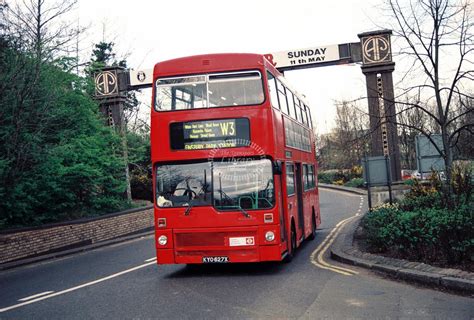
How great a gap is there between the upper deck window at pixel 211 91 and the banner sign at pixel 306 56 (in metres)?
18.4

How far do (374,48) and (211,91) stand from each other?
20.3 meters

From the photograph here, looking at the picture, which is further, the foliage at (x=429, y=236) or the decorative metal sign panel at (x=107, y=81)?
the decorative metal sign panel at (x=107, y=81)

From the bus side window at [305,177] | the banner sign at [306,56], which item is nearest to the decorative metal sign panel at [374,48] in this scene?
the banner sign at [306,56]

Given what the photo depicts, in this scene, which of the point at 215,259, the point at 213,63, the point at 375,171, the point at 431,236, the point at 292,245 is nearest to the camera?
the point at 431,236

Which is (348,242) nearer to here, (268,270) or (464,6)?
(268,270)

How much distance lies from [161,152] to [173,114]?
0.78 meters

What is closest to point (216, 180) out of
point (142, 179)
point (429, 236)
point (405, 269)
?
point (405, 269)

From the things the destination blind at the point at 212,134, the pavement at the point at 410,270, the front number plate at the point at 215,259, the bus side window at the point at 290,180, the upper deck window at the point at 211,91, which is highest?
the upper deck window at the point at 211,91

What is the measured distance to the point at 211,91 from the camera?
433 inches

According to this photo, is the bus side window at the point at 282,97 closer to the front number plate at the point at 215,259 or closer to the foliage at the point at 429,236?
the foliage at the point at 429,236

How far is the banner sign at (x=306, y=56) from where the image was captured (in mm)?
29172

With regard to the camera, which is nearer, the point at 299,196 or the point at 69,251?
the point at 299,196

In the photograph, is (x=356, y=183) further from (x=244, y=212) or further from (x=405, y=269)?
(x=405, y=269)

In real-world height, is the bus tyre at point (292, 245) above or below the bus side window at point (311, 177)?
below
